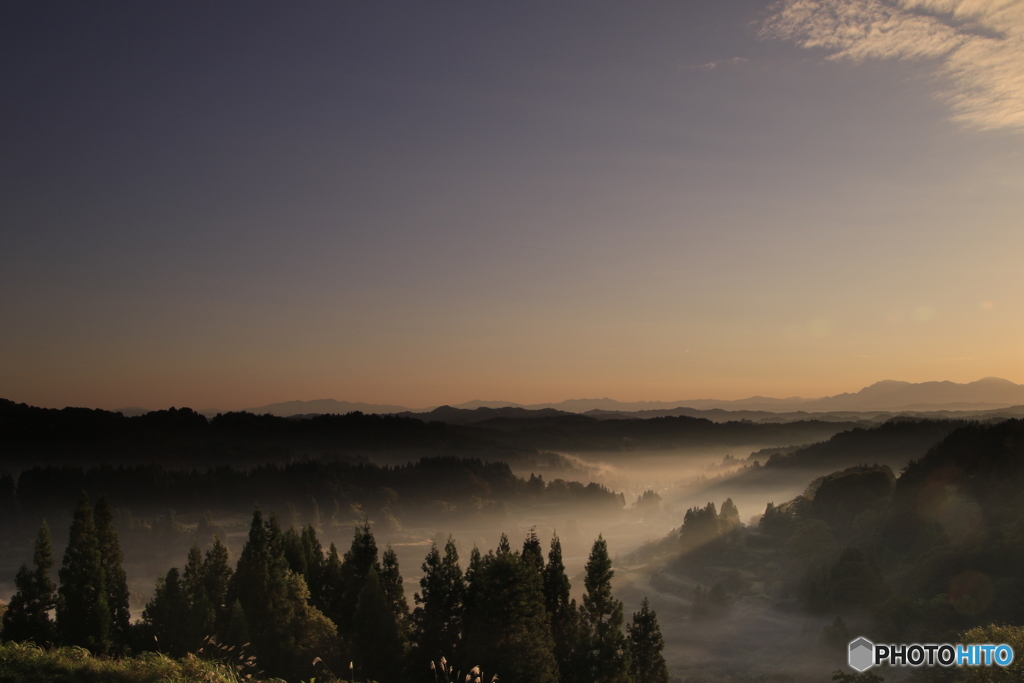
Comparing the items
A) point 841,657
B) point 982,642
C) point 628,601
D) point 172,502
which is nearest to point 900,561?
point 841,657

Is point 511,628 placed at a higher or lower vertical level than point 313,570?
higher

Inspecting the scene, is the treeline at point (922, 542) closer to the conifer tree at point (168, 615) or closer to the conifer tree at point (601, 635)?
the conifer tree at point (601, 635)

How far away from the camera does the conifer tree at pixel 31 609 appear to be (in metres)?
41.8

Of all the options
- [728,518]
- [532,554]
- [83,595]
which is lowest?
[728,518]

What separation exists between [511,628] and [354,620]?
11975mm

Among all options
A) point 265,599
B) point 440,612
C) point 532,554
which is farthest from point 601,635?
point 265,599

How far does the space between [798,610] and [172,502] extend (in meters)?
175

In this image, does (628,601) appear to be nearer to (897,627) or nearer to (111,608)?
(897,627)

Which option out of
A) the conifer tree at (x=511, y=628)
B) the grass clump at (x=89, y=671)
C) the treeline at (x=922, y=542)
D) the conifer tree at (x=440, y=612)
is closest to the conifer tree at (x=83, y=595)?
the conifer tree at (x=440, y=612)

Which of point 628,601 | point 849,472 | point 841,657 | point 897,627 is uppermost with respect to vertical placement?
point 849,472

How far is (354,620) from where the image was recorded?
43375 mm

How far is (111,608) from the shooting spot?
4438cm

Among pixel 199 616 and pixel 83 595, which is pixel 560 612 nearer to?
pixel 199 616

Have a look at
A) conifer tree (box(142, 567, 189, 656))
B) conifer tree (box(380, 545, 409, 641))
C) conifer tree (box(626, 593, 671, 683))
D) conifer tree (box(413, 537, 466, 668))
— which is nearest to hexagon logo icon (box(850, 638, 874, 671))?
conifer tree (box(626, 593, 671, 683))
